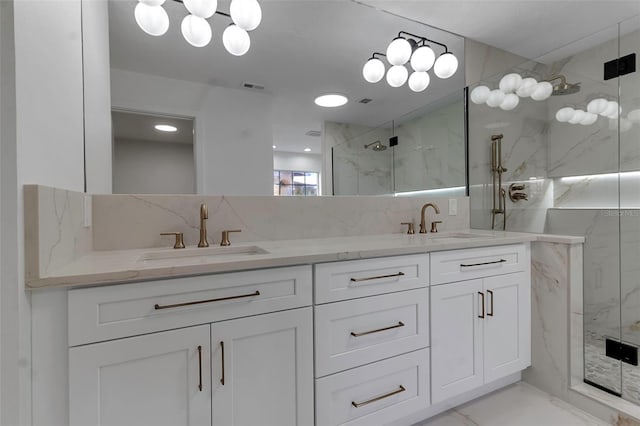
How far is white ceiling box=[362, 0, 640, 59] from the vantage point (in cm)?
197

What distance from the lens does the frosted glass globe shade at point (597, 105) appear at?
1.93 m

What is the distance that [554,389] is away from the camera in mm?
1705

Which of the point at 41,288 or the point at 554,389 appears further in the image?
the point at 554,389

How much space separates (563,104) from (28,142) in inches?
115

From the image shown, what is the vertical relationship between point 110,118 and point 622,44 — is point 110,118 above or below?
below

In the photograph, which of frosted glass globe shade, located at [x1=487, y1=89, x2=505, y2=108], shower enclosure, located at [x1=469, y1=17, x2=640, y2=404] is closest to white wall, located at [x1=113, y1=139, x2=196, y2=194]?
shower enclosure, located at [x1=469, y1=17, x2=640, y2=404]

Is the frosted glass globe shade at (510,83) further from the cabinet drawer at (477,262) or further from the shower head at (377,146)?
the cabinet drawer at (477,262)

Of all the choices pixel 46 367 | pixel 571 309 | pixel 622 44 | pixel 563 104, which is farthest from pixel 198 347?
pixel 622 44

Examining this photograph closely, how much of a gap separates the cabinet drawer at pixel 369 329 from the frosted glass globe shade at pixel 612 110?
1.76 metres

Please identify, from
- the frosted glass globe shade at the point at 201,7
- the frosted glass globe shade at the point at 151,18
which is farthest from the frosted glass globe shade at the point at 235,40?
the frosted glass globe shade at the point at 151,18

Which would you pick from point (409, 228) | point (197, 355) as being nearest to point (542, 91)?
point (409, 228)

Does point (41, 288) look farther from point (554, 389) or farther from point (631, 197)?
point (631, 197)

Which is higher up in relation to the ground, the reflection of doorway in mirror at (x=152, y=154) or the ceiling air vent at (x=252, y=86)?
the ceiling air vent at (x=252, y=86)

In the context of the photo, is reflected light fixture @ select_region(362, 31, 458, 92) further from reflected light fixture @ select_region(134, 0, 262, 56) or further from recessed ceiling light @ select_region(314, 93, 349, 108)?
reflected light fixture @ select_region(134, 0, 262, 56)
